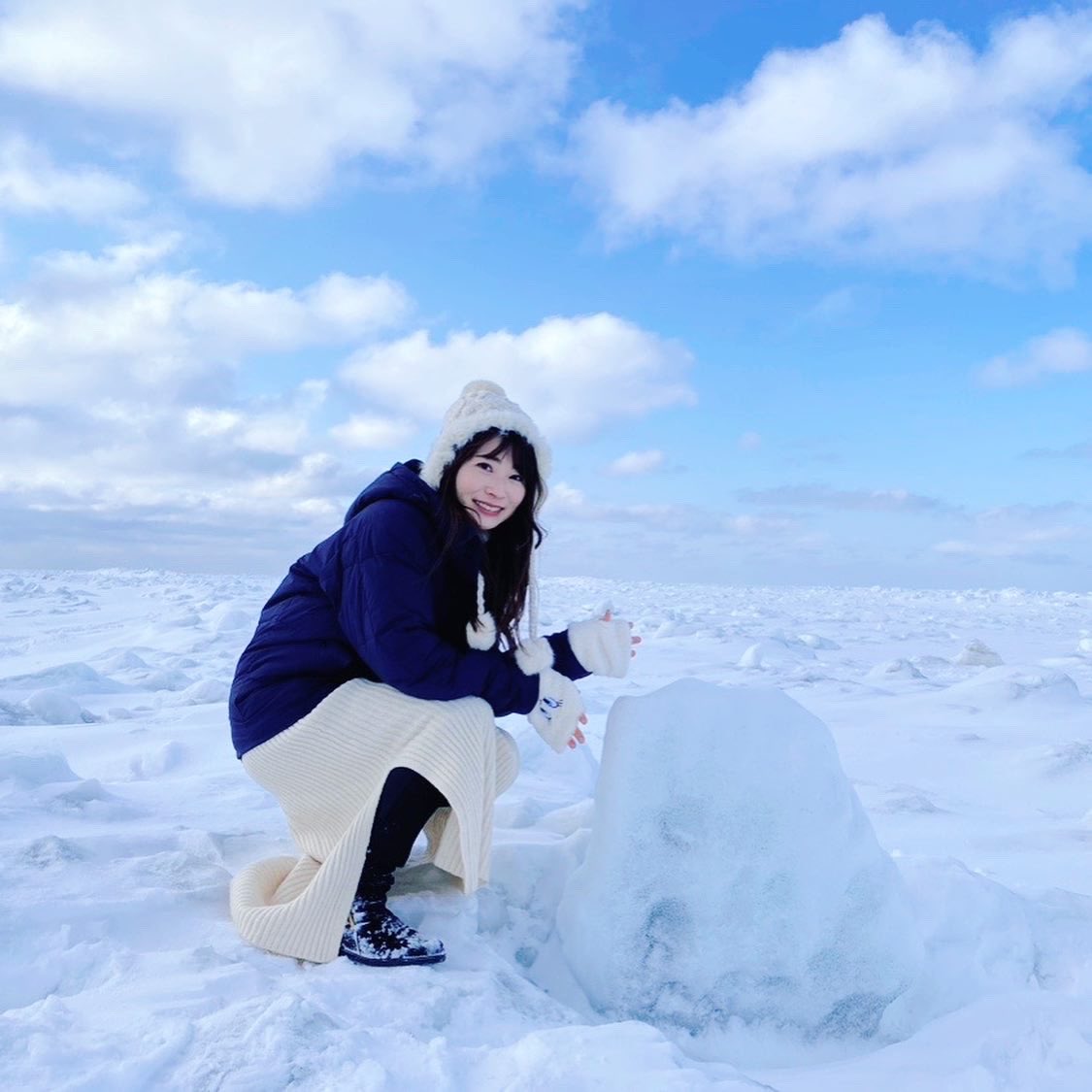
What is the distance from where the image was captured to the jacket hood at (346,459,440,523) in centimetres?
210

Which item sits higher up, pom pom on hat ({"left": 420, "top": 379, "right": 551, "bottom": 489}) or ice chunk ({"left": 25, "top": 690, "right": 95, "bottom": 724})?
pom pom on hat ({"left": 420, "top": 379, "right": 551, "bottom": 489})

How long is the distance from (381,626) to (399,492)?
0.35 meters

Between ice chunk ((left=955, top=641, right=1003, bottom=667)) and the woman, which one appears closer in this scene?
the woman

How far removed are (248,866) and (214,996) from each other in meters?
0.59

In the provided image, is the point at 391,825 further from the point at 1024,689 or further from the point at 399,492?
the point at 1024,689

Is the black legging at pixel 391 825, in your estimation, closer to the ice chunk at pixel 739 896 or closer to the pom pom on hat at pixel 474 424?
the ice chunk at pixel 739 896

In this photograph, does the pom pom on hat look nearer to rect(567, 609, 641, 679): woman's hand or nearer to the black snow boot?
rect(567, 609, 641, 679): woman's hand

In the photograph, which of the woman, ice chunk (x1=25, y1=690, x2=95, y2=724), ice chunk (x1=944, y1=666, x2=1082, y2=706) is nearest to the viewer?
the woman

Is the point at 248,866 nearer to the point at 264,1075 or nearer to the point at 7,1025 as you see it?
the point at 7,1025

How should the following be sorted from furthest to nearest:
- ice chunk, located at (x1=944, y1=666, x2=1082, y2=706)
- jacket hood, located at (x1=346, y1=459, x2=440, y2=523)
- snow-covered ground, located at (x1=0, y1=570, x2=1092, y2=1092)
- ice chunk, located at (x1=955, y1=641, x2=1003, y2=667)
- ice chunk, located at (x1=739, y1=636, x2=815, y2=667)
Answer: ice chunk, located at (x1=955, y1=641, x2=1003, y2=667) → ice chunk, located at (x1=739, y1=636, x2=815, y2=667) → ice chunk, located at (x1=944, y1=666, x2=1082, y2=706) → jacket hood, located at (x1=346, y1=459, x2=440, y2=523) → snow-covered ground, located at (x1=0, y1=570, x2=1092, y2=1092)

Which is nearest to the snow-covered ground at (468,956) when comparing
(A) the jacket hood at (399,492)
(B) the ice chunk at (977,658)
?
(A) the jacket hood at (399,492)

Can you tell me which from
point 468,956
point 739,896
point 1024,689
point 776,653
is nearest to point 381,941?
point 468,956

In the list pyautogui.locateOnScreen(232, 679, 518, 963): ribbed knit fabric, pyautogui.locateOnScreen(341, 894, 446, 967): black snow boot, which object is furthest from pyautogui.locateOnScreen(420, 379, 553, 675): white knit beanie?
pyautogui.locateOnScreen(341, 894, 446, 967): black snow boot

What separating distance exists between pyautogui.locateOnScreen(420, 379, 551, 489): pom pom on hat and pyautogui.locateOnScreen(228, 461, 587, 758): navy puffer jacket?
7 centimetres
